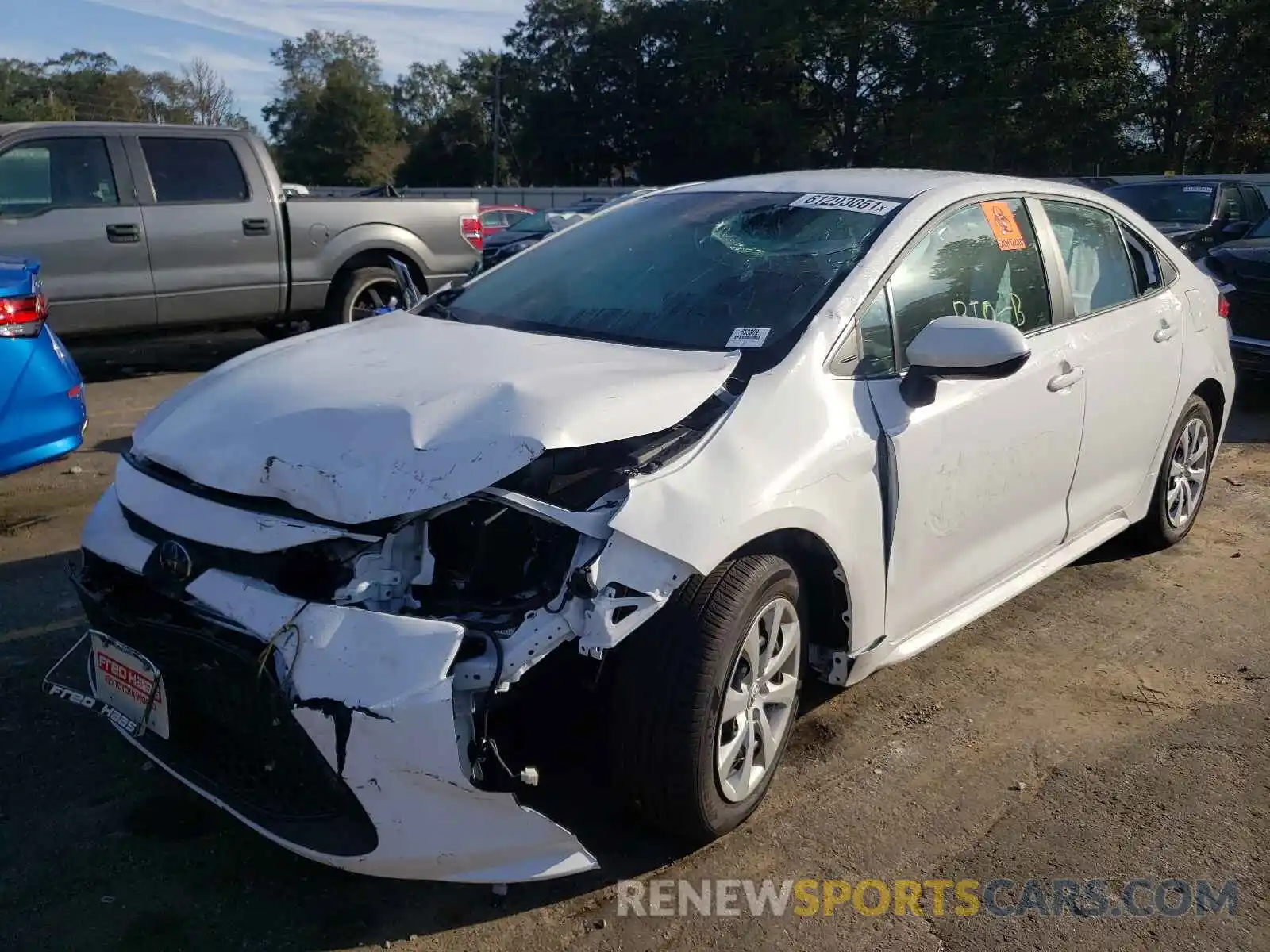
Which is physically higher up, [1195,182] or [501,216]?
[1195,182]

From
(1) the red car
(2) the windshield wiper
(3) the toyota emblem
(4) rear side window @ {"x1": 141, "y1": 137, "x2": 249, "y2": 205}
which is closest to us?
(3) the toyota emblem

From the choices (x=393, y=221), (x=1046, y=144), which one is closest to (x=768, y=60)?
(x=1046, y=144)

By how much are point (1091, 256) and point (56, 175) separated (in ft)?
22.5

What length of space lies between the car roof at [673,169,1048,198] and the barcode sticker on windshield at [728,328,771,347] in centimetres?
84

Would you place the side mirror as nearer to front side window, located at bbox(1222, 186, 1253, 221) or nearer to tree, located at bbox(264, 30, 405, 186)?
front side window, located at bbox(1222, 186, 1253, 221)

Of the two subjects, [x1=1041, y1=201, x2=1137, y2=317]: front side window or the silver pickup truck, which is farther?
the silver pickup truck

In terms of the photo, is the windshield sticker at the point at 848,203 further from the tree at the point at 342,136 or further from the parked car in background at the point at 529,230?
the tree at the point at 342,136

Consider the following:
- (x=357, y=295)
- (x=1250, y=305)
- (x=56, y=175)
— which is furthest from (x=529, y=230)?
(x=1250, y=305)

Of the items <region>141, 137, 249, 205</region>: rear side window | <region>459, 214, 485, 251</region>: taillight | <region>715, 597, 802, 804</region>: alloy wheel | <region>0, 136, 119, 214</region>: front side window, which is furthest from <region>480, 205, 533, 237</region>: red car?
<region>715, 597, 802, 804</region>: alloy wheel

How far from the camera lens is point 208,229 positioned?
8.19 meters

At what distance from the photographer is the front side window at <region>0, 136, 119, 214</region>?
24.6 feet

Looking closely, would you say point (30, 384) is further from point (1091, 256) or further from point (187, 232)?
point (1091, 256)

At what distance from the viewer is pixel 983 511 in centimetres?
346

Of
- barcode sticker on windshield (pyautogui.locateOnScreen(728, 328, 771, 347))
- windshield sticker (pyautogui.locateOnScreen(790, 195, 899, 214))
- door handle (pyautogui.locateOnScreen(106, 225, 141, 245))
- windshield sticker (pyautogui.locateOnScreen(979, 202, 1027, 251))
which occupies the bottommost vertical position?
door handle (pyautogui.locateOnScreen(106, 225, 141, 245))
